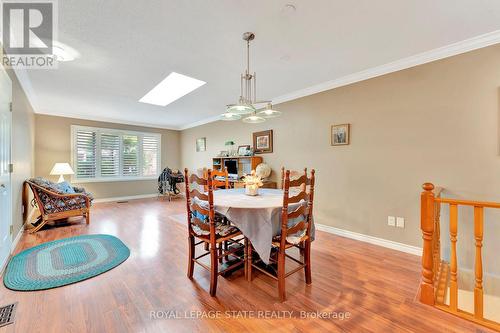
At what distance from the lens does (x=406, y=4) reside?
1.79m

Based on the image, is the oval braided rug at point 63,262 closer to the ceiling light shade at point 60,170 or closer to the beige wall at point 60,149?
the ceiling light shade at point 60,170

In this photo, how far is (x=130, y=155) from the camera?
22.4 ft

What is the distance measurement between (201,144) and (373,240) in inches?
203

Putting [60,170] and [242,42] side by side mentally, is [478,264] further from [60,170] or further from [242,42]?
[60,170]

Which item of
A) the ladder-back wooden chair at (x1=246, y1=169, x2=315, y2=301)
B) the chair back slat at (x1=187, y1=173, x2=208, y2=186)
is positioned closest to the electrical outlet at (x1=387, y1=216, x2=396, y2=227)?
the ladder-back wooden chair at (x1=246, y1=169, x2=315, y2=301)

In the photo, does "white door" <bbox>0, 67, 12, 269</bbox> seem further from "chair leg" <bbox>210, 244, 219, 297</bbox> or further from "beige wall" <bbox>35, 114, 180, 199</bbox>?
"beige wall" <bbox>35, 114, 180, 199</bbox>

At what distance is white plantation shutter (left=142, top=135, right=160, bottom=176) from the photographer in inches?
279

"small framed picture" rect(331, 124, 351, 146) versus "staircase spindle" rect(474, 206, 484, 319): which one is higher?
"small framed picture" rect(331, 124, 351, 146)

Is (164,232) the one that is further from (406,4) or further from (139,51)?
(406,4)

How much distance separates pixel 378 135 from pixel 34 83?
17.8 feet

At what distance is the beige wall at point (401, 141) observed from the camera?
2.31 metres

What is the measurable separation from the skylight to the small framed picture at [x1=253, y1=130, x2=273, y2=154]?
5.25 feet

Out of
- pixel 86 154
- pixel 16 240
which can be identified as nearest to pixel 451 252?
pixel 16 240

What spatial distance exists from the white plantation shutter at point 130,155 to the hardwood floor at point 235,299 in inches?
185
